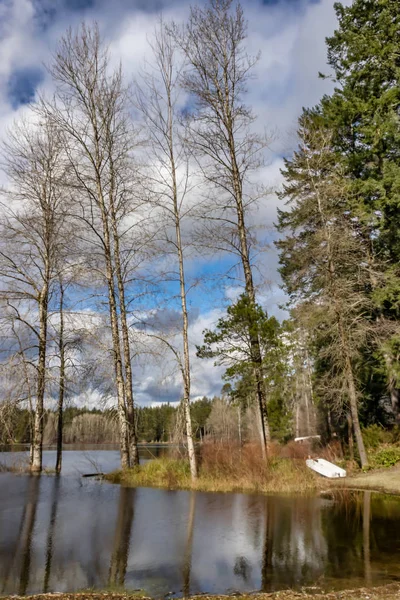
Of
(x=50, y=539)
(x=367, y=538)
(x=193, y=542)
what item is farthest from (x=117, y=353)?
(x=367, y=538)

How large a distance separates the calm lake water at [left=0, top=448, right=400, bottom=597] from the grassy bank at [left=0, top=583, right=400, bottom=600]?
1.06 feet

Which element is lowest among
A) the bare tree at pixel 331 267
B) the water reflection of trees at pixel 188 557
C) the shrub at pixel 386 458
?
the water reflection of trees at pixel 188 557

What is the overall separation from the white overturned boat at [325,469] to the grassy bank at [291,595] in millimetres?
10093

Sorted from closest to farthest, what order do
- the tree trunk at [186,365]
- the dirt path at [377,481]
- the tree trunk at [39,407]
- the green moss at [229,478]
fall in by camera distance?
the green moss at [229,478] → the dirt path at [377,481] → the tree trunk at [186,365] → the tree trunk at [39,407]

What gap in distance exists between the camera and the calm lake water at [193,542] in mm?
5492

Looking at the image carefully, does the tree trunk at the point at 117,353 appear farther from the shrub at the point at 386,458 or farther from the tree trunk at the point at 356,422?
the shrub at the point at 386,458

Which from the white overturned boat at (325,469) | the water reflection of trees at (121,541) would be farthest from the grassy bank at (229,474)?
the water reflection of trees at (121,541)


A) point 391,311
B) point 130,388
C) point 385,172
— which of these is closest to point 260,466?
point 130,388

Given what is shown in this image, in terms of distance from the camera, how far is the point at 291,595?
4.86m

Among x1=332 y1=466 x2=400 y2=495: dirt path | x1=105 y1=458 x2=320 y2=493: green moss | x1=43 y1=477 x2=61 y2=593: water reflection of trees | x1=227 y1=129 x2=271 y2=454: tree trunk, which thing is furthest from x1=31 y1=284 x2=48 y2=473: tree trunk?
x1=332 y1=466 x2=400 y2=495: dirt path

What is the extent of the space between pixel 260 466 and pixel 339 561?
7.72m

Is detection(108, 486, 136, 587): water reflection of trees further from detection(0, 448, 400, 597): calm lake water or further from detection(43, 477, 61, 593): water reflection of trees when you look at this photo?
detection(43, 477, 61, 593): water reflection of trees

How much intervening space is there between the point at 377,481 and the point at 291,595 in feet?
34.8

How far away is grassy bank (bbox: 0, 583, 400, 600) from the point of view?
4.61m
